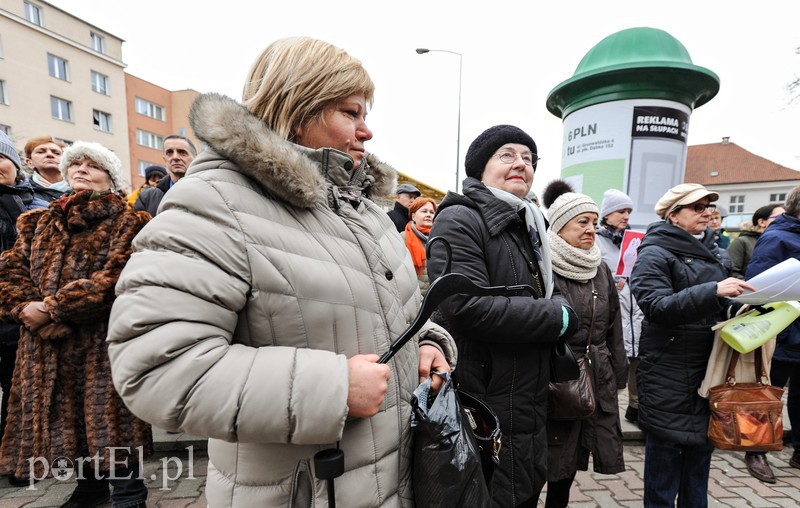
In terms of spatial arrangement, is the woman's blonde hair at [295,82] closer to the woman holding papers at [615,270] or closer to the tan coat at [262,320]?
the tan coat at [262,320]

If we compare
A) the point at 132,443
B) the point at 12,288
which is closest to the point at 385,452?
the point at 132,443

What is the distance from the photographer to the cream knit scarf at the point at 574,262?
2.33 metres

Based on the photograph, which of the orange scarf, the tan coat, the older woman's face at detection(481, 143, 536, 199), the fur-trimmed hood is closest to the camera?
the tan coat

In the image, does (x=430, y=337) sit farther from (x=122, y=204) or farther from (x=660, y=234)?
(x=122, y=204)

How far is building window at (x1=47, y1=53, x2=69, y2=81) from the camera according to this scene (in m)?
26.9

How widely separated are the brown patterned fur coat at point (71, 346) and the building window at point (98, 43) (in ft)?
126

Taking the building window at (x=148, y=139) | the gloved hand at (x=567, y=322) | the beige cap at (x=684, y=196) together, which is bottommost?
the gloved hand at (x=567, y=322)

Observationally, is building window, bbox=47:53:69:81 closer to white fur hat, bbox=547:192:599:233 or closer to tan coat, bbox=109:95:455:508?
white fur hat, bbox=547:192:599:233

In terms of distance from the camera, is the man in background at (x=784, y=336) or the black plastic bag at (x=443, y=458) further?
the man in background at (x=784, y=336)

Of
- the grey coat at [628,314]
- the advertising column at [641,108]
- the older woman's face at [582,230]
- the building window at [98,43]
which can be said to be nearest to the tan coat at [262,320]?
the older woman's face at [582,230]

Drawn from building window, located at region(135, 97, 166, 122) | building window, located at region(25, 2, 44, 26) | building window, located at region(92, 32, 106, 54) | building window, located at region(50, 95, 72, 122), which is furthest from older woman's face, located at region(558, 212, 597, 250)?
building window, located at region(135, 97, 166, 122)

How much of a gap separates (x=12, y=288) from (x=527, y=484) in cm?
306

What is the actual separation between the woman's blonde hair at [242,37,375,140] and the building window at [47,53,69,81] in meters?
36.4

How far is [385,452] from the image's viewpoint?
42.2 inches
